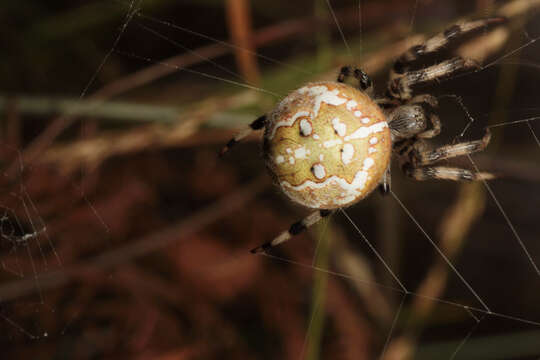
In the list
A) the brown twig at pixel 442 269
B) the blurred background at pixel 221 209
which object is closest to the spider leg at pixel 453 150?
the blurred background at pixel 221 209

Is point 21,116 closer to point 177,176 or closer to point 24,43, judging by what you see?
point 24,43

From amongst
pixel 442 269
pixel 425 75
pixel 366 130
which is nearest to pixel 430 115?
pixel 425 75

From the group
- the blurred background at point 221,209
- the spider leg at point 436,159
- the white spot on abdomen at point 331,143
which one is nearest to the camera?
the white spot on abdomen at point 331,143

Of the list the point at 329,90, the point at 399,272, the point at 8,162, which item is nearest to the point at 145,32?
the point at 8,162

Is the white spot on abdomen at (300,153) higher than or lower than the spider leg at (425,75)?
lower

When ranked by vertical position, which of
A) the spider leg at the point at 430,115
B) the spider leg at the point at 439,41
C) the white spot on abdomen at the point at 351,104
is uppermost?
the spider leg at the point at 439,41

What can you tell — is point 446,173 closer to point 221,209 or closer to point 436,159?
point 436,159

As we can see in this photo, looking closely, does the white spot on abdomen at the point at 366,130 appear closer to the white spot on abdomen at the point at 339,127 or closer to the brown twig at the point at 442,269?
the white spot on abdomen at the point at 339,127
